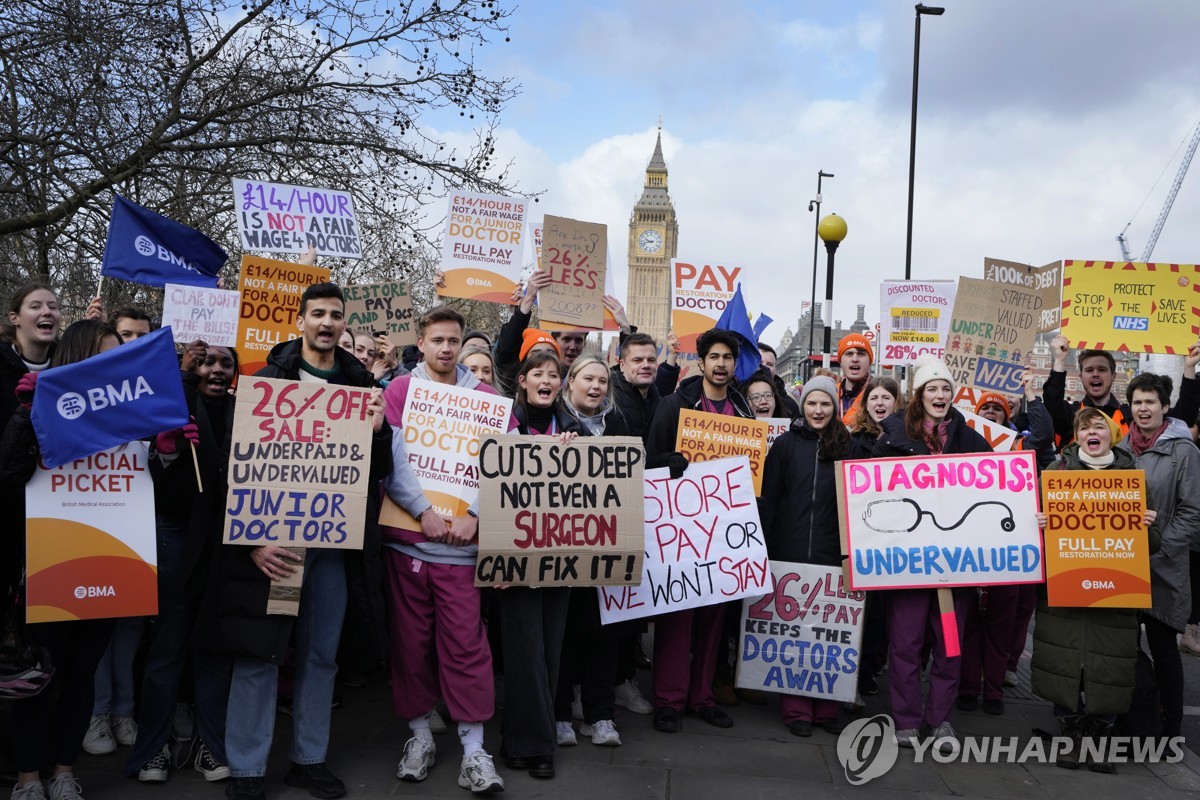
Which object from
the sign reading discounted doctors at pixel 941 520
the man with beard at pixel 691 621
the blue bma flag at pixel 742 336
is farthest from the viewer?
the blue bma flag at pixel 742 336

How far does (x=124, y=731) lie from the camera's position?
4863 mm

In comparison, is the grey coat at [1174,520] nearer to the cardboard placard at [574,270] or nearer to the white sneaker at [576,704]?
the white sneaker at [576,704]

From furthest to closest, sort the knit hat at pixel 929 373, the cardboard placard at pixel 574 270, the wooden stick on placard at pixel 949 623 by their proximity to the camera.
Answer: the cardboard placard at pixel 574 270, the knit hat at pixel 929 373, the wooden stick on placard at pixel 949 623

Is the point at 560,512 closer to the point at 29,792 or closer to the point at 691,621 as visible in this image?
the point at 691,621

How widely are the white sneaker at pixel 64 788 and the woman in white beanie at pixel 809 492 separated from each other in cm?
369

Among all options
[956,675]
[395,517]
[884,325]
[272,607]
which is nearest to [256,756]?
[272,607]

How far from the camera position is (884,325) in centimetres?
1074

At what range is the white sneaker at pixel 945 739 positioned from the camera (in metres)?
5.32

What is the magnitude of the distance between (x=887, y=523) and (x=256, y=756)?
3.47 metres

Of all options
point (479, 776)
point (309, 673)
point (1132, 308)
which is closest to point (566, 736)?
point (479, 776)

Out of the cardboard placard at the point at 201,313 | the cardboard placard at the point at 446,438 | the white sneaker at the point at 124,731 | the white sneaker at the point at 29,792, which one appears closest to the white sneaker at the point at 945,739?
the cardboard placard at the point at 446,438

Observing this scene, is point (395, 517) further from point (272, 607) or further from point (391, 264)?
point (391, 264)

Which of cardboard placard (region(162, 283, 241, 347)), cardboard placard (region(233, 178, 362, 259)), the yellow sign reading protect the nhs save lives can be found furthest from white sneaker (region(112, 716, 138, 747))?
the yellow sign reading protect the nhs save lives

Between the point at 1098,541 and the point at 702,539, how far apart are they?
2158 millimetres
